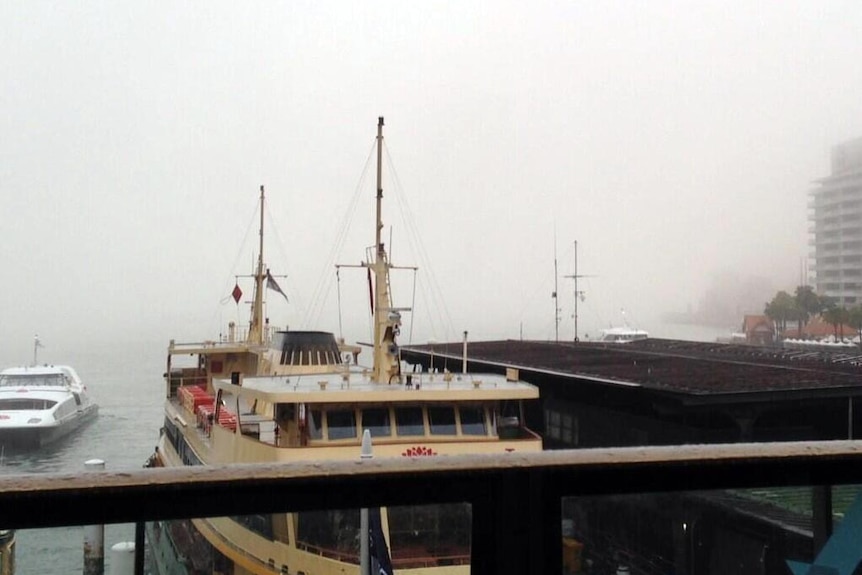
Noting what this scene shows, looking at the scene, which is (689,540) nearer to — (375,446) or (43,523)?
(43,523)

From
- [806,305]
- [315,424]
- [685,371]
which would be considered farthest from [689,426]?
[806,305]

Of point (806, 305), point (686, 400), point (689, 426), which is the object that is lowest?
point (689, 426)

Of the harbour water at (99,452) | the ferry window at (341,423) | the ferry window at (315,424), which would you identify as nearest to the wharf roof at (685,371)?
the ferry window at (341,423)

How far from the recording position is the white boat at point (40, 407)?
46281 mm

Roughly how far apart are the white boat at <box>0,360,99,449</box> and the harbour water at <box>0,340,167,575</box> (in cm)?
85

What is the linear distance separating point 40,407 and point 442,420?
43728mm

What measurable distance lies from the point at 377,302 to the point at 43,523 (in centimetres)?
1586

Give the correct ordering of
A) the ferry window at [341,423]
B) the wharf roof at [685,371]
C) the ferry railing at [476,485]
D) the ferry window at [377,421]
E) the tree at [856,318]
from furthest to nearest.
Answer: the tree at [856,318], the wharf roof at [685,371], the ferry window at [377,421], the ferry window at [341,423], the ferry railing at [476,485]

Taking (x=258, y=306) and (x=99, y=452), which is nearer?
(x=258, y=306)

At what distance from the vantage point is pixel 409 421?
1452 cm

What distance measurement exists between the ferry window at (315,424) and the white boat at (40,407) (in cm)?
3825

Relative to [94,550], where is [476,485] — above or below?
above

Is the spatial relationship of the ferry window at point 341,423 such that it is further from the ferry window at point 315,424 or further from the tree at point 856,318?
the tree at point 856,318

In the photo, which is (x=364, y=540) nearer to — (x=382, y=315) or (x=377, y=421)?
Answer: (x=377, y=421)
